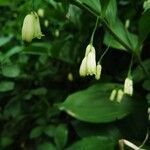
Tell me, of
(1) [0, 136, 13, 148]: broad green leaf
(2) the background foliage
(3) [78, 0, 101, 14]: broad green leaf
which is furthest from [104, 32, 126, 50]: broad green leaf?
(1) [0, 136, 13, 148]: broad green leaf

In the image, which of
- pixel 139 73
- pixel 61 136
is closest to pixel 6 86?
pixel 61 136

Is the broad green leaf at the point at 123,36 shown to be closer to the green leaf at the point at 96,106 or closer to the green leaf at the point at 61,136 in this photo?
the green leaf at the point at 96,106

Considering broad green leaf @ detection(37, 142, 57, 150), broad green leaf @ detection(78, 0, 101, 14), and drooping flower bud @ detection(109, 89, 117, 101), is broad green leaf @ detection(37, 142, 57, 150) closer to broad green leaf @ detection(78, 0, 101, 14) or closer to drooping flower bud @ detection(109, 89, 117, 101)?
drooping flower bud @ detection(109, 89, 117, 101)

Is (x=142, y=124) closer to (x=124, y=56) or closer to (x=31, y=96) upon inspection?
(x=124, y=56)

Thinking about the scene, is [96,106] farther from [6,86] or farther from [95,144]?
[6,86]

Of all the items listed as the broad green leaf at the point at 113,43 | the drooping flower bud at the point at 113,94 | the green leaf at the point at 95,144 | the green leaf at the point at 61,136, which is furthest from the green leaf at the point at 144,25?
the green leaf at the point at 61,136

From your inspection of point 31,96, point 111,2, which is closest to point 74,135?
point 31,96

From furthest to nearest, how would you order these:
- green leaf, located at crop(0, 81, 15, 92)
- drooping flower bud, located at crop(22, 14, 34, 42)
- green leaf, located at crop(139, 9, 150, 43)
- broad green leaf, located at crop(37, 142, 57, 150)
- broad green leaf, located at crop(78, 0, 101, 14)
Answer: green leaf, located at crop(0, 81, 15, 92)
broad green leaf, located at crop(37, 142, 57, 150)
green leaf, located at crop(139, 9, 150, 43)
broad green leaf, located at crop(78, 0, 101, 14)
drooping flower bud, located at crop(22, 14, 34, 42)
